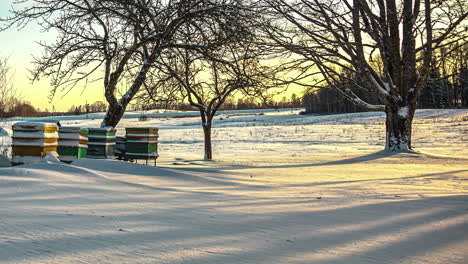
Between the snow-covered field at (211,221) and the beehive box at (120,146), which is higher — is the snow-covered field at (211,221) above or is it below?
below

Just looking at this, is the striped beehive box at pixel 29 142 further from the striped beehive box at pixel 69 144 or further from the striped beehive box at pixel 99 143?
the striped beehive box at pixel 99 143

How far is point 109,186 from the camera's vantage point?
18.0ft

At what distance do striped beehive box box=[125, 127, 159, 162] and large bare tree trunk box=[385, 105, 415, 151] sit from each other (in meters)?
8.82

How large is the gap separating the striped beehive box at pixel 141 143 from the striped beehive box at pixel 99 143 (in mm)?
728

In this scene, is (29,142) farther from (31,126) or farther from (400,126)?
(400,126)

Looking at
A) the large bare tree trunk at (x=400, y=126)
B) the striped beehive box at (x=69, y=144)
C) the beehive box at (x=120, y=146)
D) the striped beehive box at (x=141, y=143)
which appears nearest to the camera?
the striped beehive box at (x=69, y=144)

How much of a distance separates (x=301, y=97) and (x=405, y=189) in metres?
8.85

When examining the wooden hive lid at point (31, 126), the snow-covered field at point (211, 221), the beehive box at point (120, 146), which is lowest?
the snow-covered field at point (211, 221)

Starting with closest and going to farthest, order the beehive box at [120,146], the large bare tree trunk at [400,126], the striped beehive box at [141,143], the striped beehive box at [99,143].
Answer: the striped beehive box at [99,143]
the striped beehive box at [141,143]
the beehive box at [120,146]
the large bare tree trunk at [400,126]

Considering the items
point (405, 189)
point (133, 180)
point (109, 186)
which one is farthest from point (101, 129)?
point (405, 189)

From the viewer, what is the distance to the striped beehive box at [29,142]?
292 inches

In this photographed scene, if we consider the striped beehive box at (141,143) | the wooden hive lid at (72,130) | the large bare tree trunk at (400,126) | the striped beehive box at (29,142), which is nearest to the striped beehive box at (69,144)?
the wooden hive lid at (72,130)

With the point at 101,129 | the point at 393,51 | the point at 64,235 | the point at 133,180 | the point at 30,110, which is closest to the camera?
the point at 64,235

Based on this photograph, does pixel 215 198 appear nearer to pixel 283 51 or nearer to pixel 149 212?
pixel 149 212
